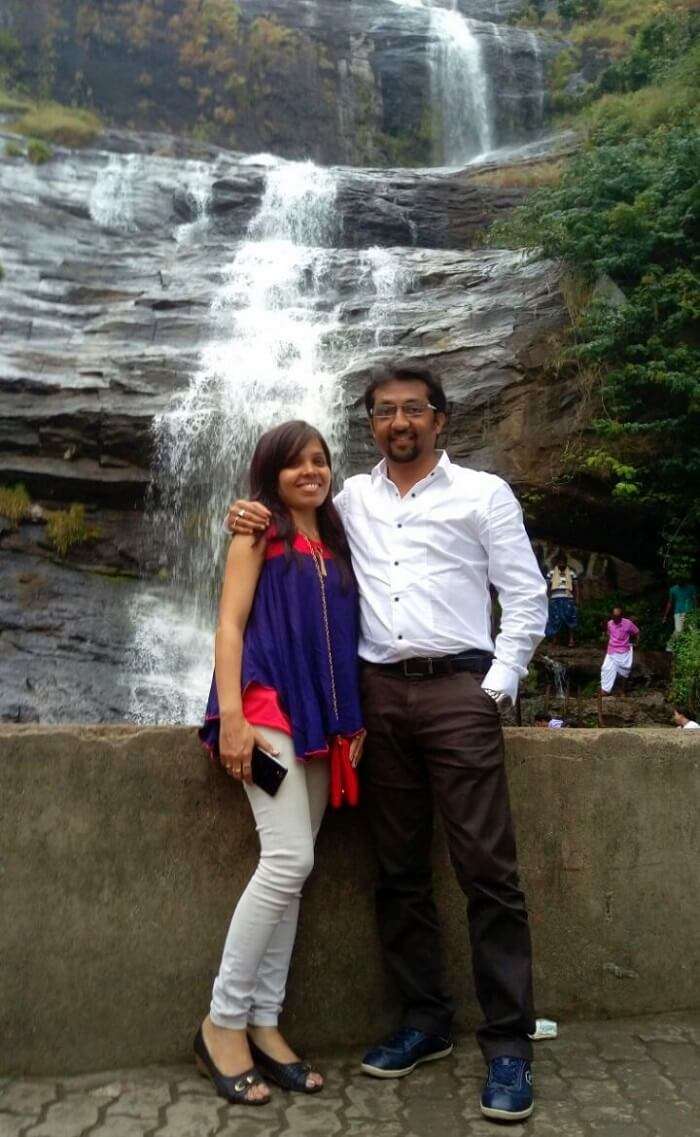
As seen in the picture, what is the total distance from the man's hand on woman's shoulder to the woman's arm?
3cm

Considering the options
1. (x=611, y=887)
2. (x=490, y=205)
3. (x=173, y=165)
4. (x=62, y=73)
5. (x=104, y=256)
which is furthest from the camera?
(x=62, y=73)

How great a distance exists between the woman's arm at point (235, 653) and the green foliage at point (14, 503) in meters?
10.4

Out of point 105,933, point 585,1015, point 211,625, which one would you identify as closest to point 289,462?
point 105,933

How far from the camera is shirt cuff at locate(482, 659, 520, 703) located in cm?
281

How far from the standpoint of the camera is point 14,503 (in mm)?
12562

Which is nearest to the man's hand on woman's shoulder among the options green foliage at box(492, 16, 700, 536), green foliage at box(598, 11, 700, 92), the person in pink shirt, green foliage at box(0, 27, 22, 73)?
green foliage at box(492, 16, 700, 536)

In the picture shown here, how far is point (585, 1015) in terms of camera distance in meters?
3.17

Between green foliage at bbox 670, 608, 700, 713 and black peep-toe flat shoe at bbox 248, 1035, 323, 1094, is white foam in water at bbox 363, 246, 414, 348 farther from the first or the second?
black peep-toe flat shoe at bbox 248, 1035, 323, 1094

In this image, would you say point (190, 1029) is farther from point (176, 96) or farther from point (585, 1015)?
point (176, 96)

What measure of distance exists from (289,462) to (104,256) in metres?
14.5

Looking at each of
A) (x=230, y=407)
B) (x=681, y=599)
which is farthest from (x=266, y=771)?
(x=681, y=599)

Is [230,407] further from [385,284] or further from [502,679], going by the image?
[502,679]

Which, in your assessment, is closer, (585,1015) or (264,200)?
(585,1015)

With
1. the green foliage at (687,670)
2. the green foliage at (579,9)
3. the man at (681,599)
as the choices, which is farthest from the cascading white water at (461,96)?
the green foliage at (687,670)
